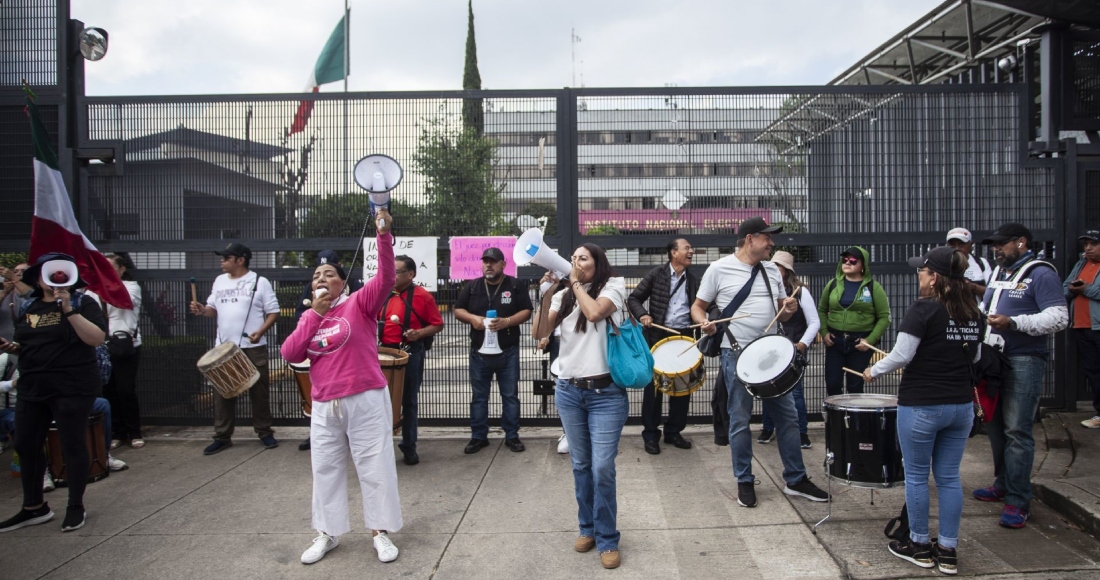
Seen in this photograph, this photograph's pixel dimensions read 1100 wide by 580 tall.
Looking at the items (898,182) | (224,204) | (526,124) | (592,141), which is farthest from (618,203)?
(224,204)

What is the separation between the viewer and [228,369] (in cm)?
650

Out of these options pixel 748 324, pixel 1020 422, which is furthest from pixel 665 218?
pixel 1020 422

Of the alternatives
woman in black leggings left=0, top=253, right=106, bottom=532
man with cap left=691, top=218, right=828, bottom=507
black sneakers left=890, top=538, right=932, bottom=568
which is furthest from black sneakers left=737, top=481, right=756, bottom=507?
woman in black leggings left=0, top=253, right=106, bottom=532

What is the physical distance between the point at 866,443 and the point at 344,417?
→ 131 inches

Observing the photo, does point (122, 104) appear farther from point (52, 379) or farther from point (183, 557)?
point (183, 557)

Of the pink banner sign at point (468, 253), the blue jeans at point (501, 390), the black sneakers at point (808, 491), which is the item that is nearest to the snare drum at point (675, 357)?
the black sneakers at point (808, 491)

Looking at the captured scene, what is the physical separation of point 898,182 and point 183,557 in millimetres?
7331

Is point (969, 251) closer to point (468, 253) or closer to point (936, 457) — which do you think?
point (936, 457)

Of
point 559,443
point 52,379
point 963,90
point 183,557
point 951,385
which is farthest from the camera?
point 963,90

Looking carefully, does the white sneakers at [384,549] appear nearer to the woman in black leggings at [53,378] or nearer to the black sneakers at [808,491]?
the woman in black leggings at [53,378]

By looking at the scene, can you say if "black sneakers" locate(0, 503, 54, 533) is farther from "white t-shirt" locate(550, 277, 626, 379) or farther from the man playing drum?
the man playing drum

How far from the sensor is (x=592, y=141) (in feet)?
24.6

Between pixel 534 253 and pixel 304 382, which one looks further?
pixel 304 382

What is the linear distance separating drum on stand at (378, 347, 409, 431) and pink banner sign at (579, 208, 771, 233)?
8.21 ft
